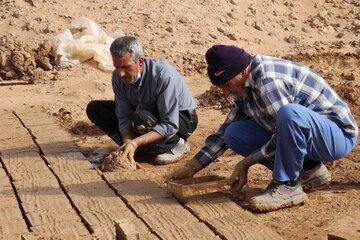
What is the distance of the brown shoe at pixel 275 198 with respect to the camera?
4.66 m

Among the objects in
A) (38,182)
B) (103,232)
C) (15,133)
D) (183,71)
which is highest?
(103,232)

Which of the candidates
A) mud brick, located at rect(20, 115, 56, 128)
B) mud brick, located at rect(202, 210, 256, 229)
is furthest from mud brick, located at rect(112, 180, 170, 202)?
mud brick, located at rect(20, 115, 56, 128)

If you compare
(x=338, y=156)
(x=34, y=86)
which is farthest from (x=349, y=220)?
(x=34, y=86)

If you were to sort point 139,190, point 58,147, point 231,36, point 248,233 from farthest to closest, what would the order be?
point 231,36 → point 58,147 → point 139,190 → point 248,233

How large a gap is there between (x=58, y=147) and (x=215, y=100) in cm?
294

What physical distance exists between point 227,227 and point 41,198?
1457mm

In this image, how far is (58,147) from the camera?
20.9 ft

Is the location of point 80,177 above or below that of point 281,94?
below

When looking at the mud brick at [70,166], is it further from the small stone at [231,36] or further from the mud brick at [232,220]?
the small stone at [231,36]

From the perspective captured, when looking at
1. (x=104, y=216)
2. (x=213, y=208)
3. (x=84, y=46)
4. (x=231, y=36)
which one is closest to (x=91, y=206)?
(x=104, y=216)

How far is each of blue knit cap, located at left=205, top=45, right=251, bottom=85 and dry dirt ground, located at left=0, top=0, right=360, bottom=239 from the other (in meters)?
0.85

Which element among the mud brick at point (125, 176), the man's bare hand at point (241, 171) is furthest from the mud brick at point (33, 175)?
the man's bare hand at point (241, 171)

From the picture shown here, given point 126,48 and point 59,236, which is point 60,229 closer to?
point 59,236

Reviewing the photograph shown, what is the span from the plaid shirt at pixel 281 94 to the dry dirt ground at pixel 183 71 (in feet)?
1.73
